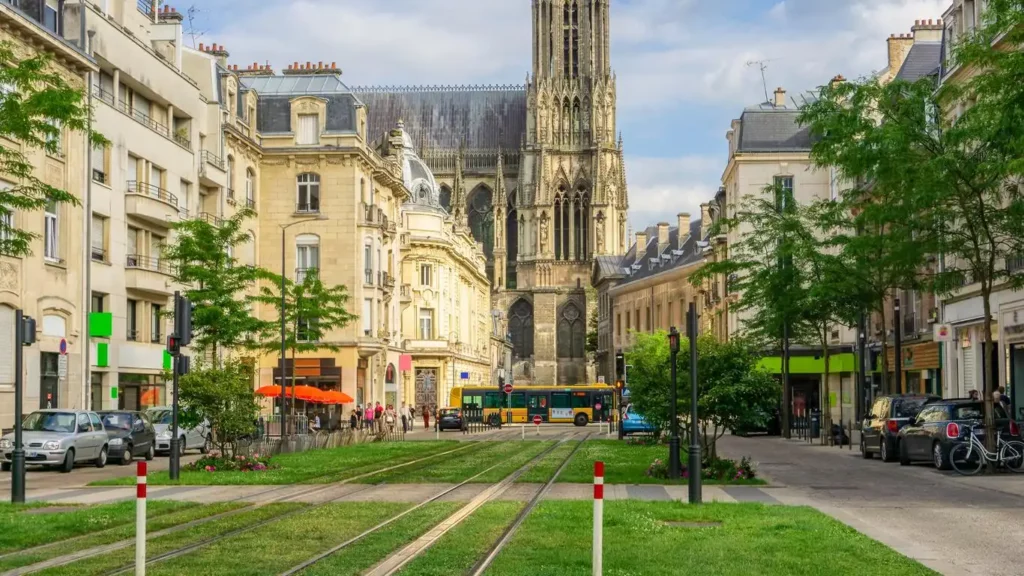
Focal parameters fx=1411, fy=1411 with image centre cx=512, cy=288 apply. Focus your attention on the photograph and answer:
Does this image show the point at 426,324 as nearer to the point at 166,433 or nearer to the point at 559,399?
the point at 559,399

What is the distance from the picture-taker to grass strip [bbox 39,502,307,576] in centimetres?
1257

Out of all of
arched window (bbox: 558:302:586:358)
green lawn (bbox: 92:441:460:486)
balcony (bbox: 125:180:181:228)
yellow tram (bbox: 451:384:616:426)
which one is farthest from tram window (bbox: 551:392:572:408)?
arched window (bbox: 558:302:586:358)

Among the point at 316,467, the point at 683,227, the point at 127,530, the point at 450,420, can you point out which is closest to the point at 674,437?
the point at 316,467

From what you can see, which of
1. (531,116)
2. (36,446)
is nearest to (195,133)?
(36,446)

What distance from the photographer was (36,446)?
31.5 meters

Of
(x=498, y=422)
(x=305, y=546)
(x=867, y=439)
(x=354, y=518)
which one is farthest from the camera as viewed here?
(x=498, y=422)

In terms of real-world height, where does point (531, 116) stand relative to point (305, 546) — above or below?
above

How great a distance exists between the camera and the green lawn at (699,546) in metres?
12.5

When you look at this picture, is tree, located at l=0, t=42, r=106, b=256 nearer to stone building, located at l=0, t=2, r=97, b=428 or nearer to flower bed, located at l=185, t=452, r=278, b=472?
flower bed, located at l=185, t=452, r=278, b=472

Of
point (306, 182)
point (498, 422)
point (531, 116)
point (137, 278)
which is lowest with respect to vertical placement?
point (498, 422)

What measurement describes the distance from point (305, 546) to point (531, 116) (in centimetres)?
A: 12668

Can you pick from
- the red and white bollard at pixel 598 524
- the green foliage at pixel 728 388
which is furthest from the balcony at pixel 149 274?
the red and white bollard at pixel 598 524

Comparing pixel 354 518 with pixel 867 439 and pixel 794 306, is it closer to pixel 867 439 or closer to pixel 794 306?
pixel 867 439

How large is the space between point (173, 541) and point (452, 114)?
142m
